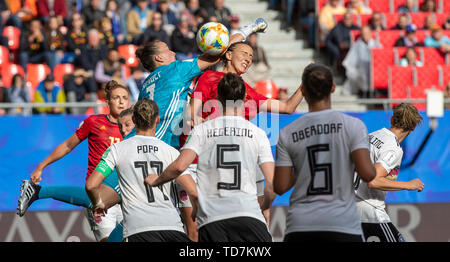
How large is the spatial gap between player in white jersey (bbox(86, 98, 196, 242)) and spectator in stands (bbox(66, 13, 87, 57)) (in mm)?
10079

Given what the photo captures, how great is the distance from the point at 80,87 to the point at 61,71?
130 cm

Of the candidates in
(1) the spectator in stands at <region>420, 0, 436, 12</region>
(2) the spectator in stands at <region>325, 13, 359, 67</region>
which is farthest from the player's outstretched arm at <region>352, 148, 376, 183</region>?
(1) the spectator in stands at <region>420, 0, 436, 12</region>

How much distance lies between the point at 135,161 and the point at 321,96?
1.81m

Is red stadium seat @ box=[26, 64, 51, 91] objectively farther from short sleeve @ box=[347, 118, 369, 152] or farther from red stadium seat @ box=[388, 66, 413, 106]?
short sleeve @ box=[347, 118, 369, 152]

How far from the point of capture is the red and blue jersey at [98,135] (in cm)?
970

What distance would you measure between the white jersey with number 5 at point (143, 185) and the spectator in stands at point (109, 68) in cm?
898

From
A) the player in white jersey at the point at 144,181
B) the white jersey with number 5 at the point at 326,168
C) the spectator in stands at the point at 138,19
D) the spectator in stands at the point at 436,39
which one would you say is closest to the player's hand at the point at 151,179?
the player in white jersey at the point at 144,181

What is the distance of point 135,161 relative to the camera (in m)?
6.94

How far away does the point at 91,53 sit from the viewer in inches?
642

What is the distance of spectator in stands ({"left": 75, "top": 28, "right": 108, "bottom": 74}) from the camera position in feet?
53.1

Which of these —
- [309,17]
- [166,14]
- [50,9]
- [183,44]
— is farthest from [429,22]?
[50,9]

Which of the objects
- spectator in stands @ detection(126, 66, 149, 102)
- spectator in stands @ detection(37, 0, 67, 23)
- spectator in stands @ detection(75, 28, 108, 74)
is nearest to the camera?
spectator in stands @ detection(126, 66, 149, 102)

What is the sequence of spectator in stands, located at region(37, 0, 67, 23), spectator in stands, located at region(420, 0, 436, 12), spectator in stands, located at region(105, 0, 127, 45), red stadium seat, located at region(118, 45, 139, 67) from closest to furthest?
red stadium seat, located at region(118, 45, 139, 67) < spectator in stands, located at region(105, 0, 127, 45) < spectator in stands, located at region(37, 0, 67, 23) < spectator in stands, located at region(420, 0, 436, 12)
